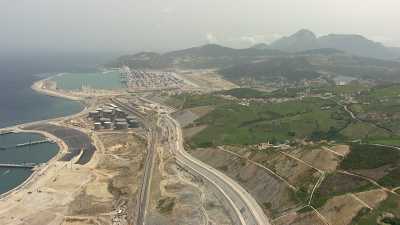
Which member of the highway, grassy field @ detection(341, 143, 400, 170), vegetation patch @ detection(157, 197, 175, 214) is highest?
grassy field @ detection(341, 143, 400, 170)

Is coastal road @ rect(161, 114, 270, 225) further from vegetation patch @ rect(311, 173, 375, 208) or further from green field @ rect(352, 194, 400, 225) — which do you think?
green field @ rect(352, 194, 400, 225)

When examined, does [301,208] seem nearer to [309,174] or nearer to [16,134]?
[309,174]

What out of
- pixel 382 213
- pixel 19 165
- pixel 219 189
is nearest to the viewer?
pixel 382 213

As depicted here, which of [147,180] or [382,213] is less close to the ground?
[382,213]

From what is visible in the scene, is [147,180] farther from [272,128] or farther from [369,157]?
[272,128]

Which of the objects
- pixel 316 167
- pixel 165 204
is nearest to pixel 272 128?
pixel 316 167

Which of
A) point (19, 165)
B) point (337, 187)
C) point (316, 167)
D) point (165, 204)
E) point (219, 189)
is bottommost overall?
point (19, 165)

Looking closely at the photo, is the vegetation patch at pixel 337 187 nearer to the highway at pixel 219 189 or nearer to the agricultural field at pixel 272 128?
the highway at pixel 219 189

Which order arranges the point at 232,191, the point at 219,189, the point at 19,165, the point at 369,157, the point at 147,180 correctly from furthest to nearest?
the point at 19,165
the point at 147,180
the point at 219,189
the point at 232,191
the point at 369,157

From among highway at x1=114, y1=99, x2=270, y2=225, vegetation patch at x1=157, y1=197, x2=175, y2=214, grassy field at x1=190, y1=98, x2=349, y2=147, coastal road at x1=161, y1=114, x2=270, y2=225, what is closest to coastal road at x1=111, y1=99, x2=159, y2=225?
highway at x1=114, y1=99, x2=270, y2=225

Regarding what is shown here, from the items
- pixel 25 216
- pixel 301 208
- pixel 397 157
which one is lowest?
pixel 25 216

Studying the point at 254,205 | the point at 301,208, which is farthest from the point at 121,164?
the point at 301,208
